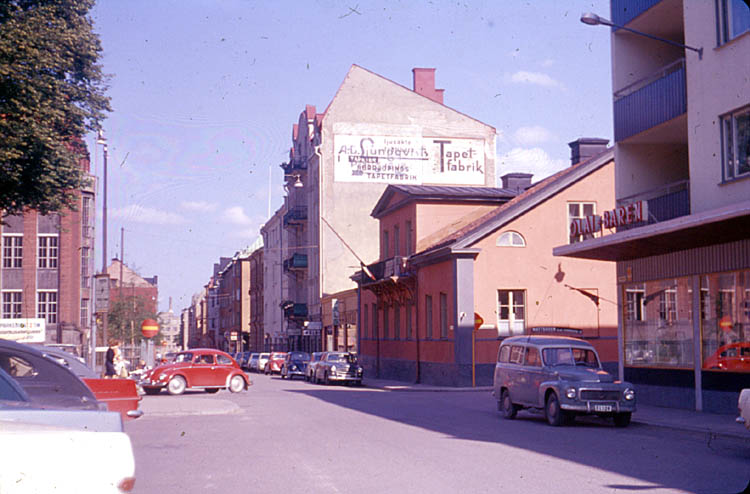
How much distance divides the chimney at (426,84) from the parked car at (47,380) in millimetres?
56690

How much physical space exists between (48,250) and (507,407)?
131ft

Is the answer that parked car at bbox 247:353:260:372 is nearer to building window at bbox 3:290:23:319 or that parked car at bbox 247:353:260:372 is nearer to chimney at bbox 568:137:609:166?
building window at bbox 3:290:23:319

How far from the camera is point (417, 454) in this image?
1304 cm

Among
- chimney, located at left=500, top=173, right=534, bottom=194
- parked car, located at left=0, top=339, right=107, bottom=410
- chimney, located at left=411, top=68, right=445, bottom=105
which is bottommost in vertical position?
parked car, located at left=0, top=339, right=107, bottom=410

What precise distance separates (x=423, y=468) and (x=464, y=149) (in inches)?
2012

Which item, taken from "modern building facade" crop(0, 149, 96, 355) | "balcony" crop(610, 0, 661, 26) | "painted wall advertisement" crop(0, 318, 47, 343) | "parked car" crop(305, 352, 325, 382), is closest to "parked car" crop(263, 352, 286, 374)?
"modern building facade" crop(0, 149, 96, 355)

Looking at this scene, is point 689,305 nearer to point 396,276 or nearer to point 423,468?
point 423,468

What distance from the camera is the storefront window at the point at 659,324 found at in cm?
2266

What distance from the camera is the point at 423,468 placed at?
1152 centimetres

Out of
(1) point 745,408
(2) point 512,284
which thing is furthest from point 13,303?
(1) point 745,408

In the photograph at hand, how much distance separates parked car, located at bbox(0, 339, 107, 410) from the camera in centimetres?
847

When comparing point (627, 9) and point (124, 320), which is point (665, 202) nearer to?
point (627, 9)

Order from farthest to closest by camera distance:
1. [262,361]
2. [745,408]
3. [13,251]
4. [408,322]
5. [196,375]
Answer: [262,361] → [13,251] → [408,322] → [196,375] → [745,408]

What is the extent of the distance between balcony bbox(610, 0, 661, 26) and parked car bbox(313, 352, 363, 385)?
21224 millimetres
